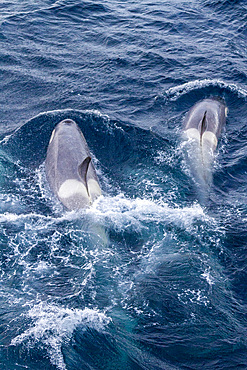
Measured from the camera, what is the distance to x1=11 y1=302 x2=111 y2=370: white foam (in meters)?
12.8

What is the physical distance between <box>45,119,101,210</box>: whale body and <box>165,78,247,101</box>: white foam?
22.3ft

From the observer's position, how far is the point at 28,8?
3516cm

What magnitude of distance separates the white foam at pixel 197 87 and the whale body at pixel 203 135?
1.70 meters

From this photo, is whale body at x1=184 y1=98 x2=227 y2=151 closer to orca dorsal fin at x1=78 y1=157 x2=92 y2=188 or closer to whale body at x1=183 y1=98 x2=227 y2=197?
whale body at x1=183 y1=98 x2=227 y2=197

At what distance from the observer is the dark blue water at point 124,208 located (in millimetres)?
13188

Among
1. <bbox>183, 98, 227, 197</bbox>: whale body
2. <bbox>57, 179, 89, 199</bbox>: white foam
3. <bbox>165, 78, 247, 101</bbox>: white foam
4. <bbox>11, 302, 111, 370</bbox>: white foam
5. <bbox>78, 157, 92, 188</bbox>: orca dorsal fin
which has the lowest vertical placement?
<bbox>11, 302, 111, 370</bbox>: white foam

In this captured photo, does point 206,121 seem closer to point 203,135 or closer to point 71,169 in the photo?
point 203,135

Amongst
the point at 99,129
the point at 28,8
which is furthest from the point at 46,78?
the point at 28,8

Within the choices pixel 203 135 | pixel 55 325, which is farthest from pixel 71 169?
pixel 55 325

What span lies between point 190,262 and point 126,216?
3162 mm

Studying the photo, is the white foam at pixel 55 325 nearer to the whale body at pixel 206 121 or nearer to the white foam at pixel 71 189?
the white foam at pixel 71 189

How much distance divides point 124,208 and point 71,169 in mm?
2669

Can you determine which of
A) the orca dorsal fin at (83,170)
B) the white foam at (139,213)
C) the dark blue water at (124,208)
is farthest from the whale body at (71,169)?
the white foam at (139,213)

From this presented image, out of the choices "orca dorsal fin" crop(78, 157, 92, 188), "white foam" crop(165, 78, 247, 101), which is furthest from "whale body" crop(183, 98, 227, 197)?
"orca dorsal fin" crop(78, 157, 92, 188)
